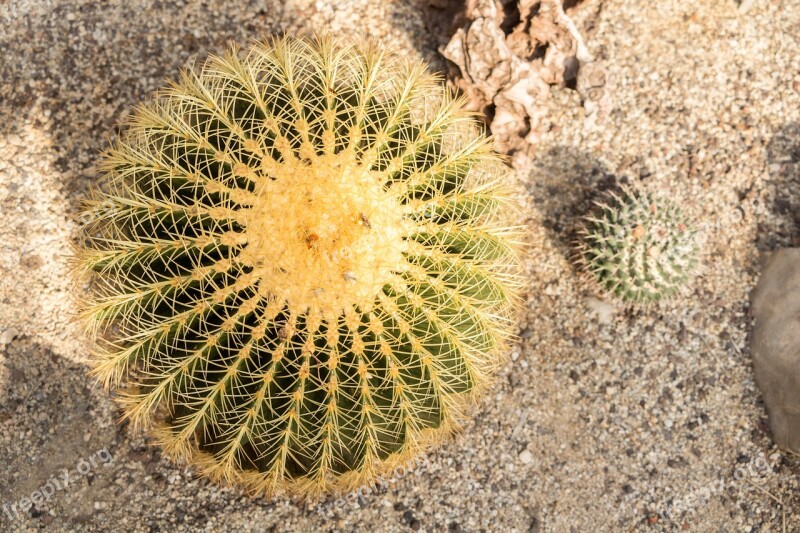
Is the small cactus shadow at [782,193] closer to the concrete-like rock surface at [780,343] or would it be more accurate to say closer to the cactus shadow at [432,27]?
the concrete-like rock surface at [780,343]

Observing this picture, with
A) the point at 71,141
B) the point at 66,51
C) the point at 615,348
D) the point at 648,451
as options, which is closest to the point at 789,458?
the point at 648,451

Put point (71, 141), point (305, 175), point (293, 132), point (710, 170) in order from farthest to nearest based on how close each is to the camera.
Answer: point (710, 170)
point (71, 141)
point (293, 132)
point (305, 175)

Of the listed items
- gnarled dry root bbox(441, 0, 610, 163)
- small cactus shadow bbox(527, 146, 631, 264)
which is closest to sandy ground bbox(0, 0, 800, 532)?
small cactus shadow bbox(527, 146, 631, 264)

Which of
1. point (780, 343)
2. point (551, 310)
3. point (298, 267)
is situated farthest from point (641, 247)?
point (298, 267)

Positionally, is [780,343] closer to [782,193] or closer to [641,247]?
[782,193]

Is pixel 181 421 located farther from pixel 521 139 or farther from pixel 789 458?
pixel 789 458

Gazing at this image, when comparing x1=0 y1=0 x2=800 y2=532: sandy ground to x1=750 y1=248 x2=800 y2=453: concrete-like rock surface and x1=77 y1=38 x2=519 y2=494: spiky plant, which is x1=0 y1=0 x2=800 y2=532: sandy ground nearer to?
x1=750 y1=248 x2=800 y2=453: concrete-like rock surface
